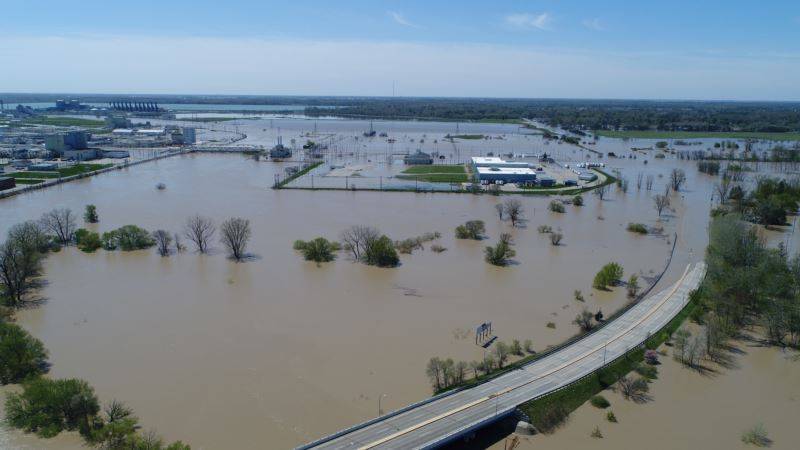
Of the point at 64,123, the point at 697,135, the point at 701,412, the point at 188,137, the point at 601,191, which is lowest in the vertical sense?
the point at 701,412

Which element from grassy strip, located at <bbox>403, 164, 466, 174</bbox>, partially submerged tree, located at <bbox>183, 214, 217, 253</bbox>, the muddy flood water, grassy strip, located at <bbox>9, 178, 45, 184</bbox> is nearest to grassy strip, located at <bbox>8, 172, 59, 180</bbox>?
grassy strip, located at <bbox>9, 178, 45, 184</bbox>

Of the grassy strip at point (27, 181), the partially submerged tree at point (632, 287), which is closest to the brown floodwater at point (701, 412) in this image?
the partially submerged tree at point (632, 287)

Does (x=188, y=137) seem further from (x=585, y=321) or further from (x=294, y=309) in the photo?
(x=585, y=321)

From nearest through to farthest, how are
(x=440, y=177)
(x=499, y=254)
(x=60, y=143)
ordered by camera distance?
1. (x=499, y=254)
2. (x=440, y=177)
3. (x=60, y=143)

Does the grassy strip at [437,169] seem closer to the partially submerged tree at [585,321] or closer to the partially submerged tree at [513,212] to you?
the partially submerged tree at [513,212]

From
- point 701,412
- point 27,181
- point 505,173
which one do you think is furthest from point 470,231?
point 27,181

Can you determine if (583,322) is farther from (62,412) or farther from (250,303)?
(62,412)
